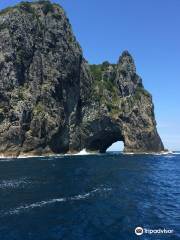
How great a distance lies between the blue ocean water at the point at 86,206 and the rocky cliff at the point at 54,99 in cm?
7227

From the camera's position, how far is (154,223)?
4119 centimetres

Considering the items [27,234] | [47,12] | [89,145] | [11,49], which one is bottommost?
[27,234]

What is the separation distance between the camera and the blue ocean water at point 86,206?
37.8 m

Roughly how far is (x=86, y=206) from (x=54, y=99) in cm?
11861

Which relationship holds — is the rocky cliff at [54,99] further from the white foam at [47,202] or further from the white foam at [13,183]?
the white foam at [47,202]

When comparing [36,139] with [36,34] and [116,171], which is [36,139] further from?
[116,171]

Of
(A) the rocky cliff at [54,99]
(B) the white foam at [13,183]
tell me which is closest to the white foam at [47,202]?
(B) the white foam at [13,183]

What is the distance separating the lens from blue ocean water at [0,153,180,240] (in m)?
37.8

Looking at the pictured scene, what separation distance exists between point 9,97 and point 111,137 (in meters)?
56.5

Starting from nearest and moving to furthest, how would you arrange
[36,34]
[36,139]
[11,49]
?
[36,139]
[11,49]
[36,34]

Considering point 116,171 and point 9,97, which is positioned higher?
point 9,97

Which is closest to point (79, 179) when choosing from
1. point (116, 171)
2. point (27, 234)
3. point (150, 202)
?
point (116, 171)

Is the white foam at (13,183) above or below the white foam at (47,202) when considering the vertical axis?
above

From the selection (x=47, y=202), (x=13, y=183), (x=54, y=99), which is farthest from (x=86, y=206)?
(x=54, y=99)
